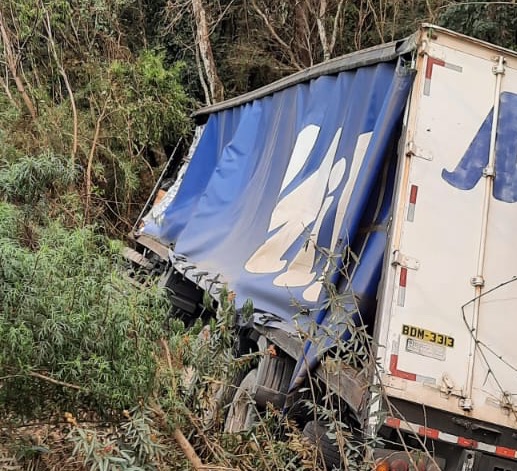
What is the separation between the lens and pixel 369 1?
11.9m

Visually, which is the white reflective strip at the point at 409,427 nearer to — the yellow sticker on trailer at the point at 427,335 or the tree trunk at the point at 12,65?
the yellow sticker on trailer at the point at 427,335

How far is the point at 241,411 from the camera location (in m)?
4.18

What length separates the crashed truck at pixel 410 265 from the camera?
10.6ft

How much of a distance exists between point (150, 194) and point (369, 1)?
17.1ft

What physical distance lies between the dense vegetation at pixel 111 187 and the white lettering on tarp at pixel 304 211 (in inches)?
39.0

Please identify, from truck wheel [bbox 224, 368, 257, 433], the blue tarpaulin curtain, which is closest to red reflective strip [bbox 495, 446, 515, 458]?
the blue tarpaulin curtain

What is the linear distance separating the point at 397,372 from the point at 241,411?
1.31m

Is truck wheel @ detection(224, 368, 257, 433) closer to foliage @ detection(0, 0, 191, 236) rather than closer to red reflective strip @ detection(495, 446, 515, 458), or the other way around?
red reflective strip @ detection(495, 446, 515, 458)

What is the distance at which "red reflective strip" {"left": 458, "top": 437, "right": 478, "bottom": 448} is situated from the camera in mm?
3217

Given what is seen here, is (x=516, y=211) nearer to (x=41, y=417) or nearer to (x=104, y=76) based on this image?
(x=41, y=417)

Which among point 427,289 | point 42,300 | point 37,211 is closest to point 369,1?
point 37,211

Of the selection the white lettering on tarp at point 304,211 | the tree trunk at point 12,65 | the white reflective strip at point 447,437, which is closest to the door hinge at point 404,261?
the white lettering on tarp at point 304,211

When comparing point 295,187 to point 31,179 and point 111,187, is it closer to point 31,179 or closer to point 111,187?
point 31,179

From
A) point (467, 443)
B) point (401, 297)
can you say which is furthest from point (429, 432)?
point (401, 297)
